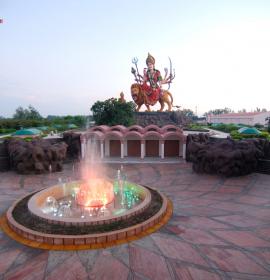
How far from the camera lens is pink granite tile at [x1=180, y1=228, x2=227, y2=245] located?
7141 mm

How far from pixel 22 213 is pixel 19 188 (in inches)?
200

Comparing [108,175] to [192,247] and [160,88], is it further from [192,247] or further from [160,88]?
[160,88]

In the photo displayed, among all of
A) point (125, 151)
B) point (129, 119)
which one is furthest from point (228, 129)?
point (125, 151)

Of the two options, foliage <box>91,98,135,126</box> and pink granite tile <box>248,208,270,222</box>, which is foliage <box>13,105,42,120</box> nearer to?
foliage <box>91,98,135,126</box>

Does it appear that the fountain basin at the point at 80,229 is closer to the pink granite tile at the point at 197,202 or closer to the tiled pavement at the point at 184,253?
the tiled pavement at the point at 184,253

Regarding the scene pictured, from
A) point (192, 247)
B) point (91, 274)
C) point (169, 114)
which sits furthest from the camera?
point (169, 114)

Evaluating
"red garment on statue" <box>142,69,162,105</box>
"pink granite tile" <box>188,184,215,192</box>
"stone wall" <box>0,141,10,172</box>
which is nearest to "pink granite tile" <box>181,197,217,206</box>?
"pink granite tile" <box>188,184,215,192</box>

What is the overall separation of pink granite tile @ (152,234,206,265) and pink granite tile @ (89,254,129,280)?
4.57ft

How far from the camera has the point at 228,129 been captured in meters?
35.9

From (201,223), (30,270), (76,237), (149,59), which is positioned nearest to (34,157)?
(76,237)

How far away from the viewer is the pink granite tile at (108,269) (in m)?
5.58

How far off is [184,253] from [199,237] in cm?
114

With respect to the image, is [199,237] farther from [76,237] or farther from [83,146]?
[83,146]

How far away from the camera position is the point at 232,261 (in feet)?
20.3
